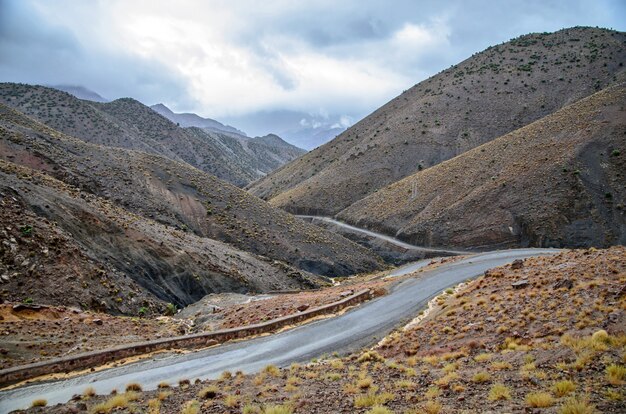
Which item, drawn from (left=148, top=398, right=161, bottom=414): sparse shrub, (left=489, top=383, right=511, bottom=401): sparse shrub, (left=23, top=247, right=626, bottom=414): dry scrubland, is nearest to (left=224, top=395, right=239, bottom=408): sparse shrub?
(left=23, top=247, right=626, bottom=414): dry scrubland

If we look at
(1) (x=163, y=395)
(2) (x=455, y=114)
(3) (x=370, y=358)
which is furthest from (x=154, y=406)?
(2) (x=455, y=114)

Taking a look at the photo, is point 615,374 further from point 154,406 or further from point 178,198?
point 178,198

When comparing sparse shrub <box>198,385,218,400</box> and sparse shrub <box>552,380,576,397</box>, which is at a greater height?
sparse shrub <box>198,385,218,400</box>

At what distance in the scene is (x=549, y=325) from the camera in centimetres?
1326

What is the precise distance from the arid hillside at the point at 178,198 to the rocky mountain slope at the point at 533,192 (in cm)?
1125

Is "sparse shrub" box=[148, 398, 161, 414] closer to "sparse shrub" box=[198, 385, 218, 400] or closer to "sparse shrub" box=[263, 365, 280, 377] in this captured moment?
"sparse shrub" box=[198, 385, 218, 400]

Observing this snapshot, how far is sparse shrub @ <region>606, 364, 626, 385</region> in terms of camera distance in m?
8.26

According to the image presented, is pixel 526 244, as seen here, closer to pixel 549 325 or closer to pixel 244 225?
pixel 244 225

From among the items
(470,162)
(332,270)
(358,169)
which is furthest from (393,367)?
(358,169)

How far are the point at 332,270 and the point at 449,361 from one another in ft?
126

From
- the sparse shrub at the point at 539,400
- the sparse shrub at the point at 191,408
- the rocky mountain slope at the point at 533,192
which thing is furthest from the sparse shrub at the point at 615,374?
→ the rocky mountain slope at the point at 533,192

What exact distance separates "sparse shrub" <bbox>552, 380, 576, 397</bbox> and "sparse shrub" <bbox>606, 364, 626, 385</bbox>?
0.68m

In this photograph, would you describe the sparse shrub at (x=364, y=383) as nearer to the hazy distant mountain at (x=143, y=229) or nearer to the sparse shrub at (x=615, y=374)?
the sparse shrub at (x=615, y=374)

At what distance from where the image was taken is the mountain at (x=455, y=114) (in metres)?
85.3
